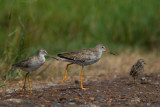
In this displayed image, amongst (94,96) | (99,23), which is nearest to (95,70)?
(99,23)

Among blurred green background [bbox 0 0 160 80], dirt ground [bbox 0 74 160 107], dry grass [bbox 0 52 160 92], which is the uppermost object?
blurred green background [bbox 0 0 160 80]

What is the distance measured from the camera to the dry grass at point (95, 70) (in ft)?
31.4

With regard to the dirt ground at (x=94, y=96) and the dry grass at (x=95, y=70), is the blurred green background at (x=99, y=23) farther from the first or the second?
the dirt ground at (x=94, y=96)

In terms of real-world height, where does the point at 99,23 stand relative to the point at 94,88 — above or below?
above

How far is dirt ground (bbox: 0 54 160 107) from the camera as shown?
22.6 feet

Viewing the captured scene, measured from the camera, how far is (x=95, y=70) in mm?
11219

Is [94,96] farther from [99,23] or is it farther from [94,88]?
[99,23]

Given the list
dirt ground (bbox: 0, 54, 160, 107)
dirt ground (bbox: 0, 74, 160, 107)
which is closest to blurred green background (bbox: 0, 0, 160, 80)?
dirt ground (bbox: 0, 54, 160, 107)

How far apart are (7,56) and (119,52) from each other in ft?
15.0

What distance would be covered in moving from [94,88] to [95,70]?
Result: 9.68ft

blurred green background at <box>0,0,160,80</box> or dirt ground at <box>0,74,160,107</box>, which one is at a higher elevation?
blurred green background at <box>0,0,160,80</box>

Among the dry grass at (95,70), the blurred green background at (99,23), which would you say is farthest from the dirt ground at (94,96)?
the blurred green background at (99,23)

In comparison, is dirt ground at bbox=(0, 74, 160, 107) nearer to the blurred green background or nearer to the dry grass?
the dry grass

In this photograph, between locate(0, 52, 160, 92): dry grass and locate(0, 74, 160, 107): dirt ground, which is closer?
locate(0, 74, 160, 107): dirt ground
